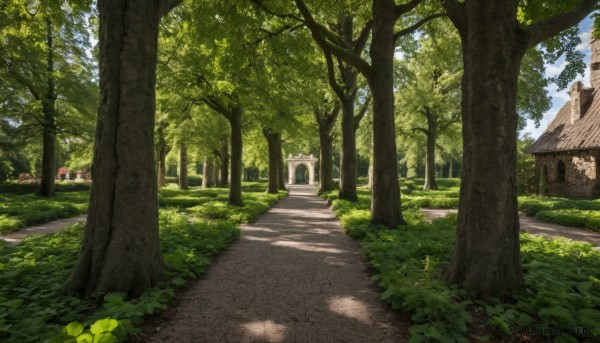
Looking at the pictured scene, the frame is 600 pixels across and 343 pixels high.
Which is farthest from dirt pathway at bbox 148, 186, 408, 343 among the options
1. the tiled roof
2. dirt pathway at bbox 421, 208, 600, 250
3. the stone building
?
the tiled roof

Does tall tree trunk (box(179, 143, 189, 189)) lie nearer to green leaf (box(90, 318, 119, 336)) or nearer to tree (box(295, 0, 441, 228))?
tree (box(295, 0, 441, 228))

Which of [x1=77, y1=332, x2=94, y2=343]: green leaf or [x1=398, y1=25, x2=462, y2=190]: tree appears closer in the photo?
[x1=77, y1=332, x2=94, y2=343]: green leaf

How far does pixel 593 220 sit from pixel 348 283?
974 centimetres

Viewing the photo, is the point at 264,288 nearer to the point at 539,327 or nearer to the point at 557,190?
the point at 539,327

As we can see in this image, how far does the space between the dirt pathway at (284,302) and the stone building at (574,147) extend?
1913 cm

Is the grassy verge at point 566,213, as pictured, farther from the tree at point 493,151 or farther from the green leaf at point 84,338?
the green leaf at point 84,338

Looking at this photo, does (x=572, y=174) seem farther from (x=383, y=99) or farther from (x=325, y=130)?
(x=383, y=99)

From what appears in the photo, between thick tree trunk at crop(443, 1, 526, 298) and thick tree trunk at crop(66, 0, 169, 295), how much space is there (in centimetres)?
430

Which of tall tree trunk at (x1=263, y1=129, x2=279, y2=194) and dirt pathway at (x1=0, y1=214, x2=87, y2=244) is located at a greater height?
tall tree trunk at (x1=263, y1=129, x2=279, y2=194)

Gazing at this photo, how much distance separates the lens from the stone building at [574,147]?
1878 centimetres

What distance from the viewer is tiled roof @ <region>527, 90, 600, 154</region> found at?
19.0m

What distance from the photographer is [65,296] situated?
13.0 feet

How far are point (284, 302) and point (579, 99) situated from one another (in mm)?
25490

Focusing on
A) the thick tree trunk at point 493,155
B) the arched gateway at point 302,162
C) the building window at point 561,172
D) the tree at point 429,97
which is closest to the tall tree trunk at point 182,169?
the tree at point 429,97
